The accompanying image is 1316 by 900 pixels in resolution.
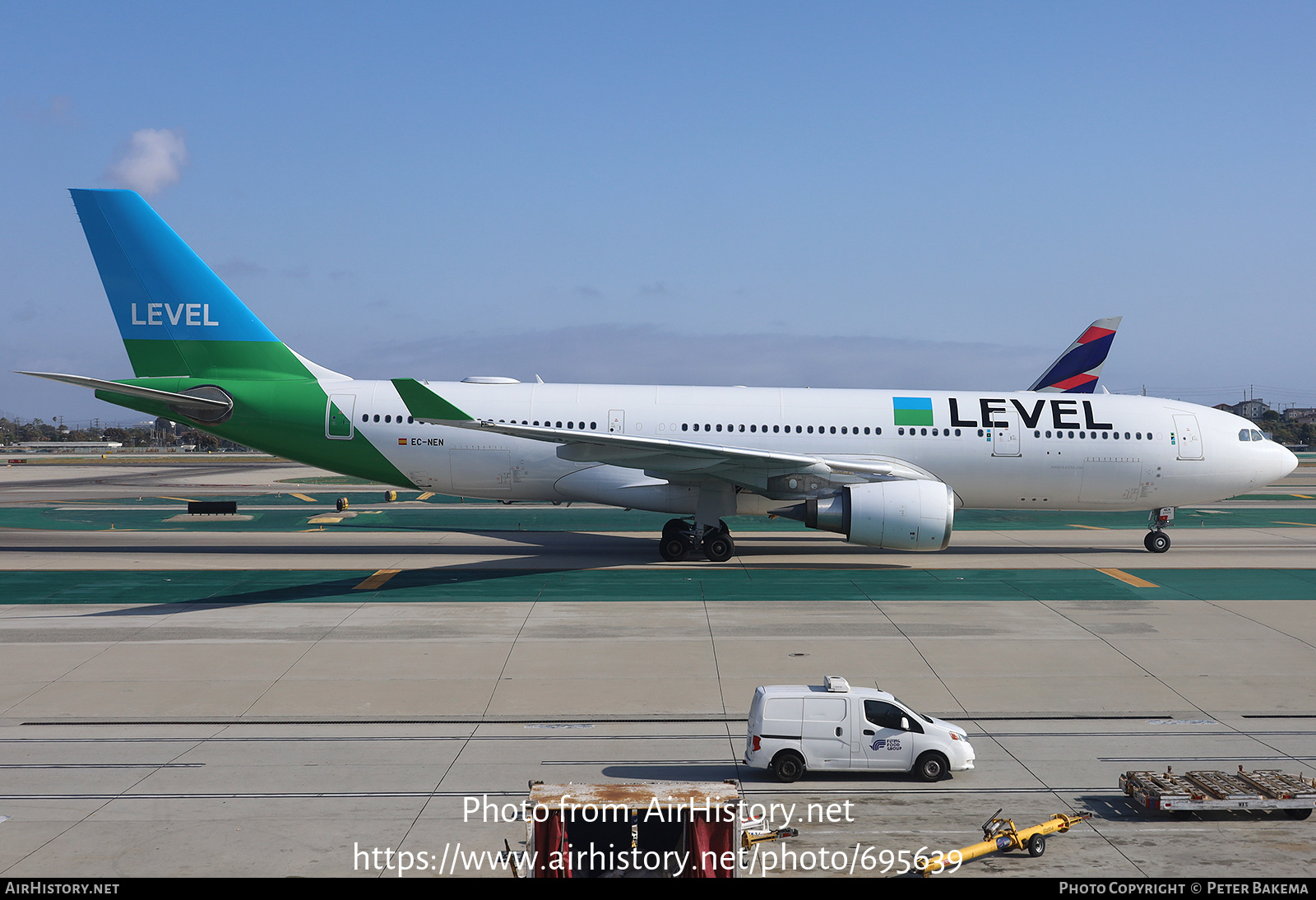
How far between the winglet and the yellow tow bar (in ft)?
46.6

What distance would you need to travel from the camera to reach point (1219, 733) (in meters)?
11.3

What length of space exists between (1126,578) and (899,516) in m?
6.10

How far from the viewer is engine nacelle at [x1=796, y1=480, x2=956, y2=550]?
21.2 meters

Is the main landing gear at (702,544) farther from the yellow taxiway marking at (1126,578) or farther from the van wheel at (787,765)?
the van wheel at (787,765)

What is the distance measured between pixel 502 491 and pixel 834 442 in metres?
9.63

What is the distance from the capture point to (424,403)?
66.3 ft

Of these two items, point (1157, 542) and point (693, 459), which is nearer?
point (693, 459)

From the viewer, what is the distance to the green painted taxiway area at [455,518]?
32312mm

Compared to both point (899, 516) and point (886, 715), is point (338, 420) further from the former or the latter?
point (886, 715)

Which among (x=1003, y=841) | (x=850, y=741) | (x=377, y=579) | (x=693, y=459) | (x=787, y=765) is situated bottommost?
(x=377, y=579)

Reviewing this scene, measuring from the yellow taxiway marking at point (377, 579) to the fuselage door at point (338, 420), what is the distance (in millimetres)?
4108

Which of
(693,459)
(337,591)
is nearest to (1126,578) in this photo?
(693,459)


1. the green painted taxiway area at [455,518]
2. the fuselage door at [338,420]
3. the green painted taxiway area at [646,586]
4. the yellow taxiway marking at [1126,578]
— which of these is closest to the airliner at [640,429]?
the fuselage door at [338,420]

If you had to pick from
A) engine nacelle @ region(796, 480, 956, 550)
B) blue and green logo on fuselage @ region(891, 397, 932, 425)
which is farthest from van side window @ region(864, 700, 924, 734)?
blue and green logo on fuselage @ region(891, 397, 932, 425)
